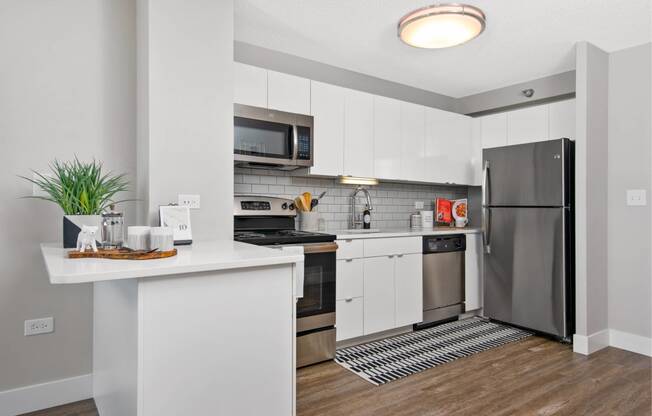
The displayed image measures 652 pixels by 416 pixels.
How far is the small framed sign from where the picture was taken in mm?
2033

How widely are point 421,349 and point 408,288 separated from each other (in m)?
0.53

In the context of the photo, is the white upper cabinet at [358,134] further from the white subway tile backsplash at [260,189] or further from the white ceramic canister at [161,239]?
the white ceramic canister at [161,239]

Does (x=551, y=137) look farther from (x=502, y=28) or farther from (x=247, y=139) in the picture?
(x=247, y=139)

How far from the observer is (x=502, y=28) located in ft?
9.54

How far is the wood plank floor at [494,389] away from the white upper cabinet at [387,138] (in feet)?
5.60

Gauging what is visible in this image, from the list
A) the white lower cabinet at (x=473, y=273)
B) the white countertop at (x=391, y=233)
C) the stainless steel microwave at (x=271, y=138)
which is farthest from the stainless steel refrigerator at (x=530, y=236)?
the stainless steel microwave at (x=271, y=138)

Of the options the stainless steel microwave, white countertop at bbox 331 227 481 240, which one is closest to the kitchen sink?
white countertop at bbox 331 227 481 240

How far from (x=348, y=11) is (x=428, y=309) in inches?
100.0

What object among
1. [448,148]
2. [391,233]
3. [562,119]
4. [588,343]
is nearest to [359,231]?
[391,233]

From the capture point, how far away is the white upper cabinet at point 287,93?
3.07 m

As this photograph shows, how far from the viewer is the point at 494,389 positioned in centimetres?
249

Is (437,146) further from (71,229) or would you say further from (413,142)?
(71,229)

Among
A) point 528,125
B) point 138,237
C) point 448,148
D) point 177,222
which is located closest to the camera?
point 138,237

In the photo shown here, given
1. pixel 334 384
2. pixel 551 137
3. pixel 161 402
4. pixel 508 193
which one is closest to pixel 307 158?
pixel 334 384
